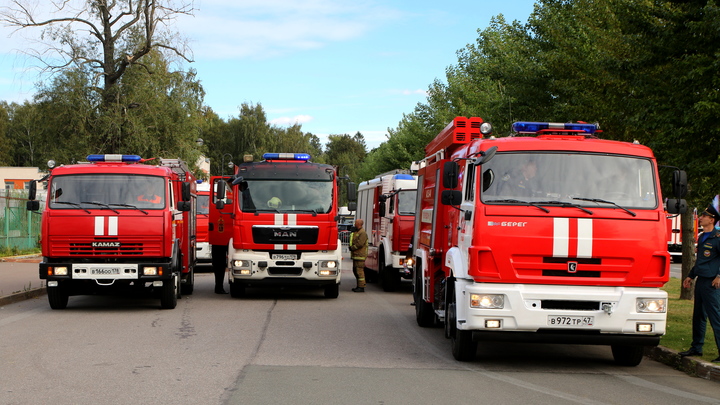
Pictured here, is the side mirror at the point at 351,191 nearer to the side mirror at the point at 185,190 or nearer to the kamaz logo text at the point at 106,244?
the side mirror at the point at 185,190

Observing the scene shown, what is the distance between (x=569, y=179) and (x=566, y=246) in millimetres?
825

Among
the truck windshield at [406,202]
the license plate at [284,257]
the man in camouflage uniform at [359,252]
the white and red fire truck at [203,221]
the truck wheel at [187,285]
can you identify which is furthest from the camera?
the white and red fire truck at [203,221]

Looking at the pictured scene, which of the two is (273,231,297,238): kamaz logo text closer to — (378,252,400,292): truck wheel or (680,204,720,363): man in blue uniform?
(378,252,400,292): truck wheel

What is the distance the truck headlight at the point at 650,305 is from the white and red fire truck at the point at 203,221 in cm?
1876

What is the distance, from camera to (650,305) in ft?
28.9

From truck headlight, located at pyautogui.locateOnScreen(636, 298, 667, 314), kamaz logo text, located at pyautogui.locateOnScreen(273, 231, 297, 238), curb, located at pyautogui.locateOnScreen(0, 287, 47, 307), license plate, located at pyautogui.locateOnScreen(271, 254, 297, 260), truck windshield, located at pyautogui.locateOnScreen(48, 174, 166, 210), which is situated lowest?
curb, located at pyautogui.locateOnScreen(0, 287, 47, 307)

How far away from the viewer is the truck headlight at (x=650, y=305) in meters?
8.81

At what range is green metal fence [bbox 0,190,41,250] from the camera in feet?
98.0

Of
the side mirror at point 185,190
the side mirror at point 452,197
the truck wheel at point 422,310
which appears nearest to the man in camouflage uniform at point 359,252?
the side mirror at point 185,190

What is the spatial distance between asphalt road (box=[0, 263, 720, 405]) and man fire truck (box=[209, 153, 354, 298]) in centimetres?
260

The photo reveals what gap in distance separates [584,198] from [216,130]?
3816 inches

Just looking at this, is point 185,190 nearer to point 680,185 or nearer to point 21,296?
point 21,296

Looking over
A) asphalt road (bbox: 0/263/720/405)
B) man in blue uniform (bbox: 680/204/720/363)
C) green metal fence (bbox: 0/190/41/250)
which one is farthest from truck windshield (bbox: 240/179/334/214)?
green metal fence (bbox: 0/190/41/250)

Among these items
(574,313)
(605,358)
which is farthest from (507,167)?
(605,358)
